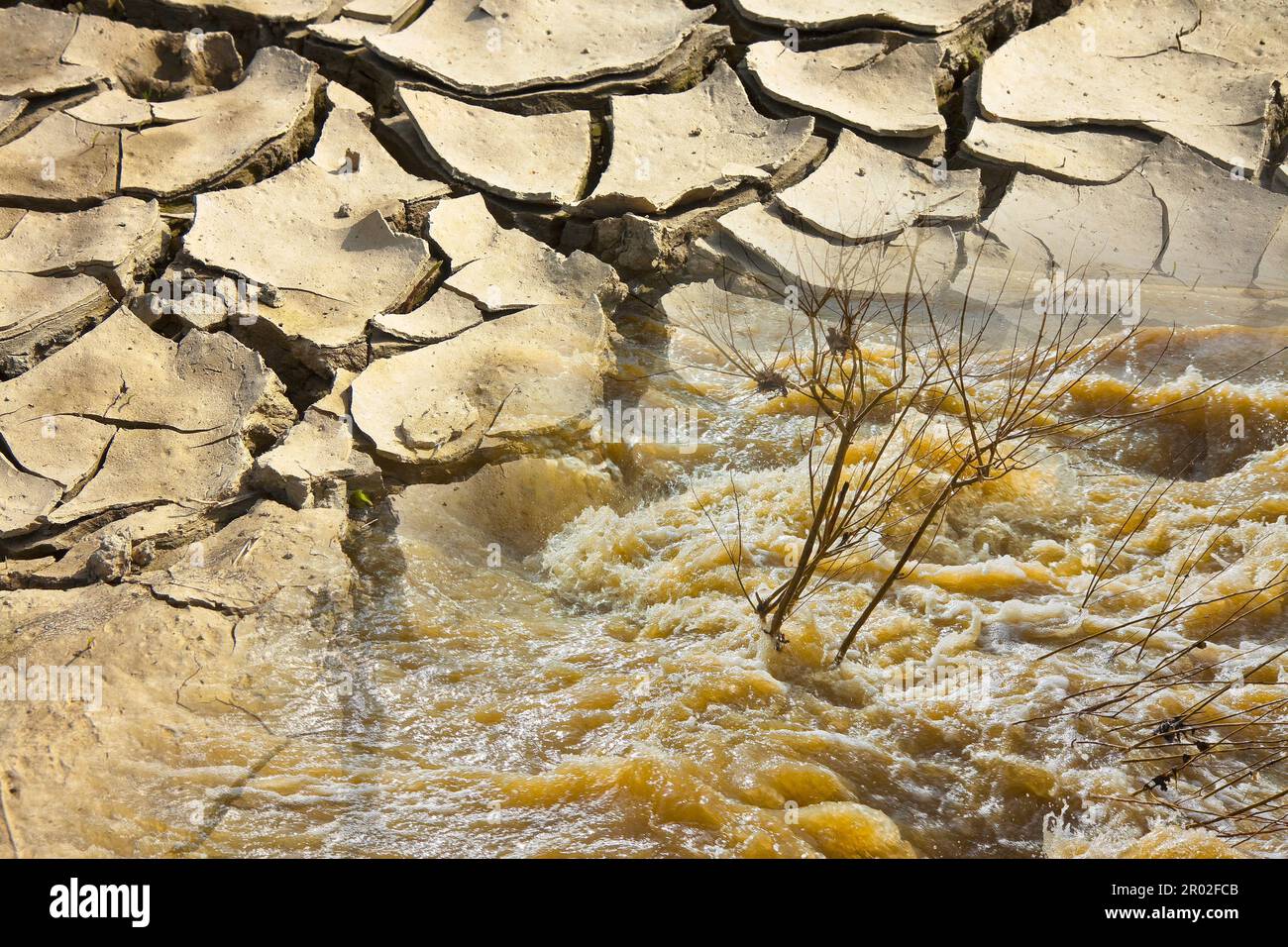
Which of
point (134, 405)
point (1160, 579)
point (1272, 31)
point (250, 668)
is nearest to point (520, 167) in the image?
point (134, 405)

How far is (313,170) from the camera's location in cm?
364

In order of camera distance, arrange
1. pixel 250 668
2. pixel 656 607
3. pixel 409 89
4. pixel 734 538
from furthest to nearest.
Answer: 1. pixel 409 89
2. pixel 734 538
3. pixel 656 607
4. pixel 250 668

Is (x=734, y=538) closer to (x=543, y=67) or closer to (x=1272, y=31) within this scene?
(x=543, y=67)

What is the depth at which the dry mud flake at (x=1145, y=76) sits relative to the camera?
404cm

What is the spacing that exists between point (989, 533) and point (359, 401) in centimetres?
176

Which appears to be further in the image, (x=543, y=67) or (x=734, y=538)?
(x=543, y=67)

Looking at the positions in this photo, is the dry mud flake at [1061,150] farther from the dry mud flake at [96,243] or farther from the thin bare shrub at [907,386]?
the dry mud flake at [96,243]

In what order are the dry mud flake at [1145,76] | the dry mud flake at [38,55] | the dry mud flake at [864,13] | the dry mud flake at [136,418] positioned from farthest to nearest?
the dry mud flake at [864,13], the dry mud flake at [1145,76], the dry mud flake at [38,55], the dry mud flake at [136,418]

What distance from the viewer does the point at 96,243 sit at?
130 inches

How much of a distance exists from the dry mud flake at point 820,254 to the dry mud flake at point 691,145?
0.61 ft

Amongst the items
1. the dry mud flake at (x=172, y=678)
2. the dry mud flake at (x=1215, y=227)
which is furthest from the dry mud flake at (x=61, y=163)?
the dry mud flake at (x=1215, y=227)

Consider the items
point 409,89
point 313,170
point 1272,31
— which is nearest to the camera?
point 313,170

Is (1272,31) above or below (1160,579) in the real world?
above

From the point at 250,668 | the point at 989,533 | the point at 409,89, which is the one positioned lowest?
the point at 250,668
